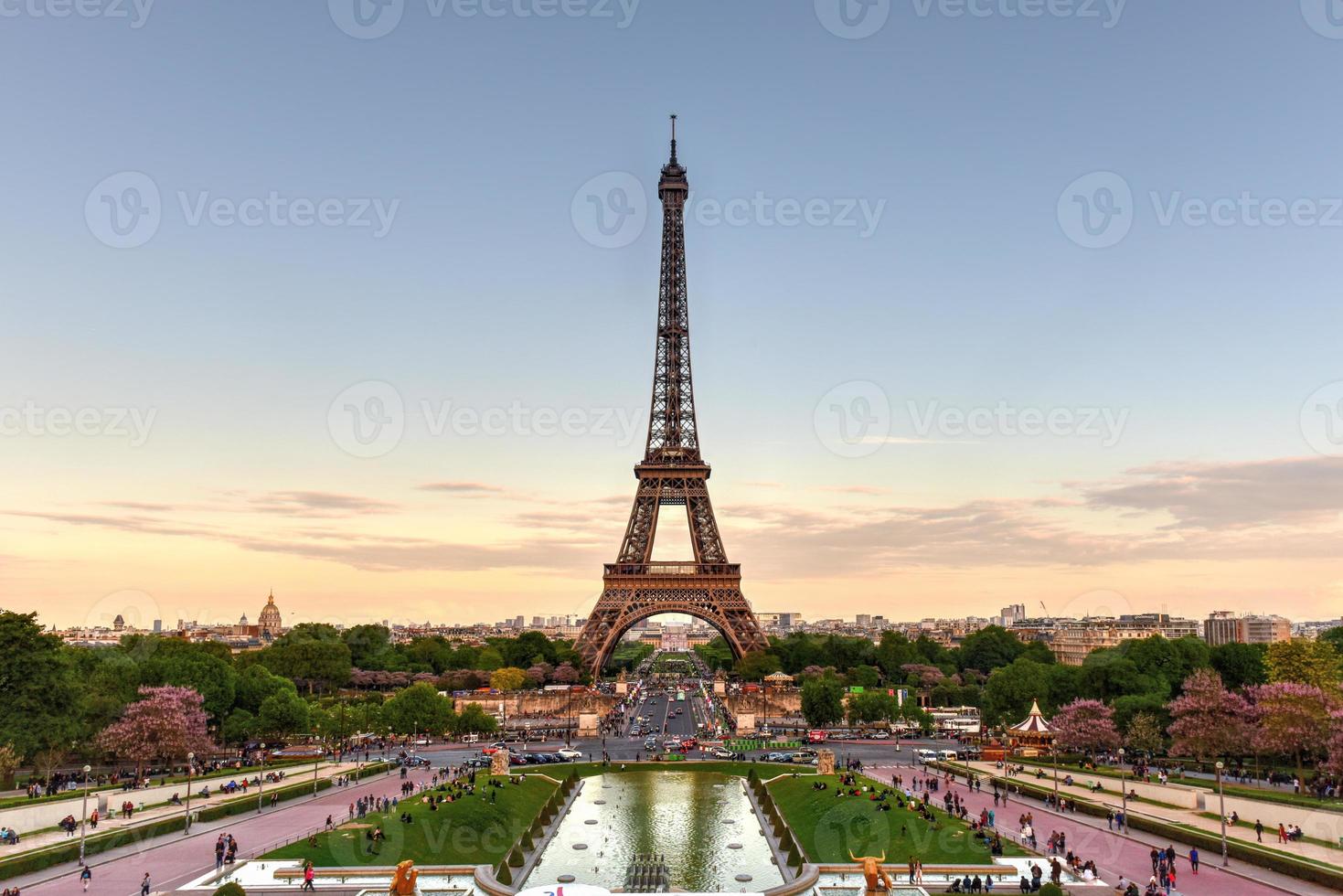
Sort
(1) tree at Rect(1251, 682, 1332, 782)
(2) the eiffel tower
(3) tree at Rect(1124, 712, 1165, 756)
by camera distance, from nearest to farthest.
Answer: (1) tree at Rect(1251, 682, 1332, 782)
(3) tree at Rect(1124, 712, 1165, 756)
(2) the eiffel tower

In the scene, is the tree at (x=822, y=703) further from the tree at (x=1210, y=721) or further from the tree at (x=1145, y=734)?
the tree at (x=1210, y=721)

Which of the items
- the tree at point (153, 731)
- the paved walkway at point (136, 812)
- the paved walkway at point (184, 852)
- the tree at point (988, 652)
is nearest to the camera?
the paved walkway at point (184, 852)

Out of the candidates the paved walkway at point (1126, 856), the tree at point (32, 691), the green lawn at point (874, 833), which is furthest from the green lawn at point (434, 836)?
the paved walkway at point (1126, 856)

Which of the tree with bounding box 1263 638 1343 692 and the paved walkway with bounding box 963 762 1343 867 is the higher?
the tree with bounding box 1263 638 1343 692

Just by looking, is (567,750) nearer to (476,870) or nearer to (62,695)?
(62,695)

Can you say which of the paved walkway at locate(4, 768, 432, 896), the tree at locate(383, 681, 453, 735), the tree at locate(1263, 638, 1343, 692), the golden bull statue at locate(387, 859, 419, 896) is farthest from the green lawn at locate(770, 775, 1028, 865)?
the tree at locate(383, 681, 453, 735)

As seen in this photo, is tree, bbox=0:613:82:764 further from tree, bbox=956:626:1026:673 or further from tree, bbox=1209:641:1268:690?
tree, bbox=956:626:1026:673
